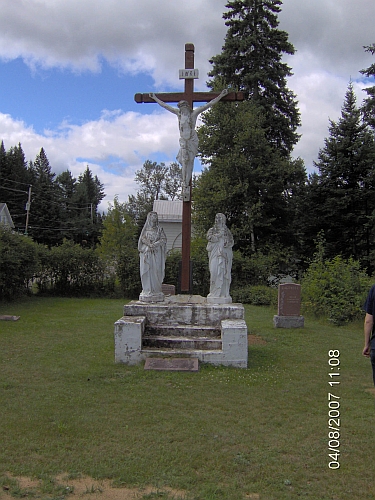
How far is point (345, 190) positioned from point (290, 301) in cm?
1172

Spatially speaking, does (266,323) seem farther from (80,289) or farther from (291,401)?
(80,289)

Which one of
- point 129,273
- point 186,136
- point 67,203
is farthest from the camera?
point 67,203

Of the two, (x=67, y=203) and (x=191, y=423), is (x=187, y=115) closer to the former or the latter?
(x=191, y=423)

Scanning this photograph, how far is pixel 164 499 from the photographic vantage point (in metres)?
3.23

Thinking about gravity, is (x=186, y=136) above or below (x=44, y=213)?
below

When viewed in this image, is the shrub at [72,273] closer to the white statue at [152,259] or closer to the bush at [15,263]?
the bush at [15,263]

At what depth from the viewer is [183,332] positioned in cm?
752

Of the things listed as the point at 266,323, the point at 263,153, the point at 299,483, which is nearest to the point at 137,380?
the point at 299,483

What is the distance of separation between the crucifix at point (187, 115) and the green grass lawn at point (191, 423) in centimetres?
243

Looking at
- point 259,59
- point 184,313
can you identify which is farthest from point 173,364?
point 259,59

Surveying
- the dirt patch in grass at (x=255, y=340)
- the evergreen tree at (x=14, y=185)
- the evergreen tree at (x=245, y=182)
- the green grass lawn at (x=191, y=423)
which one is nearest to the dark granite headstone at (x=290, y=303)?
the dirt patch in grass at (x=255, y=340)

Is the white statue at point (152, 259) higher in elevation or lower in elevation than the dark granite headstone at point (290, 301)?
higher

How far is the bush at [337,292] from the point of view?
12523 mm
